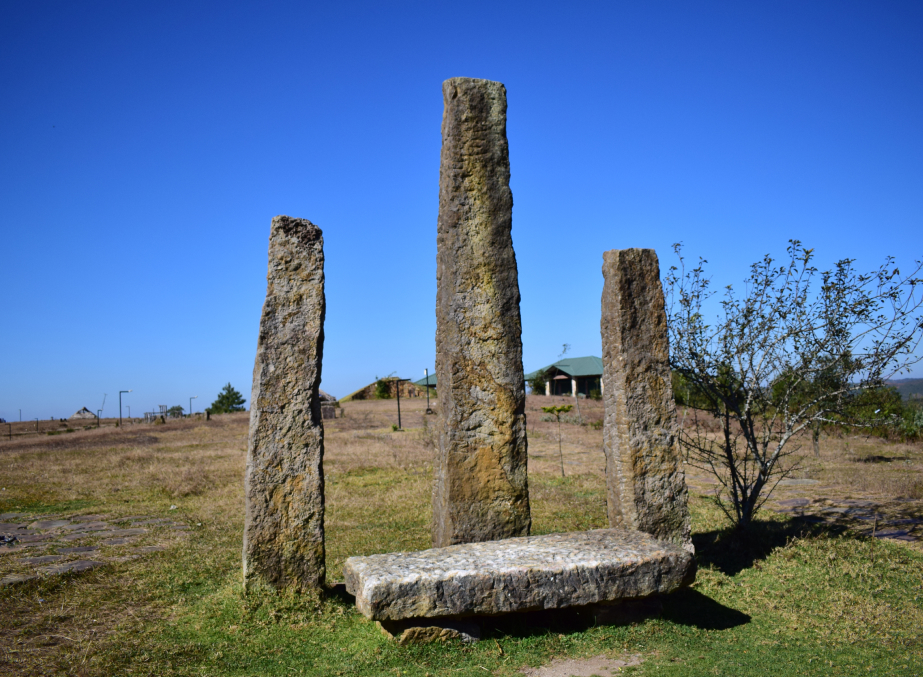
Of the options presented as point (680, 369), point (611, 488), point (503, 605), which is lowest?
point (503, 605)

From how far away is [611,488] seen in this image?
270 inches

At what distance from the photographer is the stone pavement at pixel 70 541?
22.9 feet

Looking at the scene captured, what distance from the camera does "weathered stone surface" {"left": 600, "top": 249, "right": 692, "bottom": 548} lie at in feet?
21.9

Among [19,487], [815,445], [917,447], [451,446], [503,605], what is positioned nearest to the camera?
[503,605]

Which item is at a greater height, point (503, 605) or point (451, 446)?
point (451, 446)

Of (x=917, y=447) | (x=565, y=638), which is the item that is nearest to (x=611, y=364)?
(x=565, y=638)

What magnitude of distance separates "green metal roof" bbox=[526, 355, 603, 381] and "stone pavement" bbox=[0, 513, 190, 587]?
34594mm

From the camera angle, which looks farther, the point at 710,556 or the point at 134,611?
the point at 710,556

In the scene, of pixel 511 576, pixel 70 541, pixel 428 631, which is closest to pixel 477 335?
pixel 511 576

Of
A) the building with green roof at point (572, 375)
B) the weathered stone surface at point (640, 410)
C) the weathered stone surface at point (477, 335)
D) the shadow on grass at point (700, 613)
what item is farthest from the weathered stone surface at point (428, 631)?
the building with green roof at point (572, 375)

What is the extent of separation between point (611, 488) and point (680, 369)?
234 cm

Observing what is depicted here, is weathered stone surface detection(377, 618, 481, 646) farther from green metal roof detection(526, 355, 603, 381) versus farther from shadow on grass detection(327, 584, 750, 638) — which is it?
green metal roof detection(526, 355, 603, 381)

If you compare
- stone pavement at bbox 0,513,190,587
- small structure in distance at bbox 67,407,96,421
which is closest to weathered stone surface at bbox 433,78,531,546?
stone pavement at bbox 0,513,190,587

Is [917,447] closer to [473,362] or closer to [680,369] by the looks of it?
[680,369]
